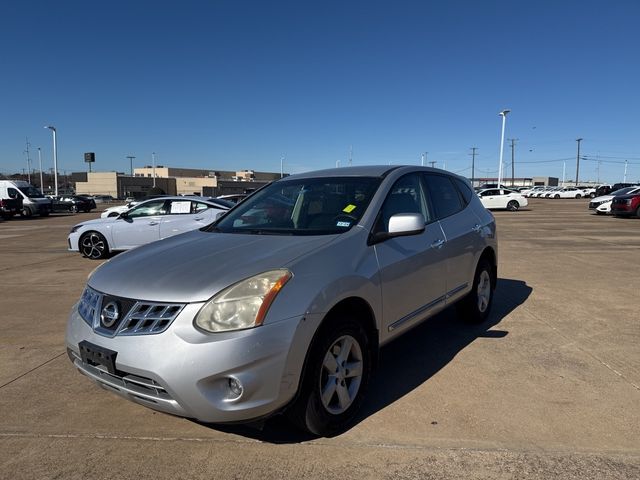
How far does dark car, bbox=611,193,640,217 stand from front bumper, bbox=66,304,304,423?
2384cm

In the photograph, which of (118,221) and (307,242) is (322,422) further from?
(118,221)

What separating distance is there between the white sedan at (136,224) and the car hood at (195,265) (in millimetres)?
7162

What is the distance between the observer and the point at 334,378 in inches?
115

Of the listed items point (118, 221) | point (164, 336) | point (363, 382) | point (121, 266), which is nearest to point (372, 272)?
point (363, 382)

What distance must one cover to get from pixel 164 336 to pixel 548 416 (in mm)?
2566

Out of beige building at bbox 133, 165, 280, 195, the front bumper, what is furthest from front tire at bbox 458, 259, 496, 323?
beige building at bbox 133, 165, 280, 195

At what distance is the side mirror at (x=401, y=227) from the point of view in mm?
3227

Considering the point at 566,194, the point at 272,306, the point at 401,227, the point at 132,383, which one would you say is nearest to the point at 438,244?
the point at 401,227

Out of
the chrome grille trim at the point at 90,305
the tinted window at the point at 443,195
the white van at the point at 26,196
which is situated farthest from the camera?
the white van at the point at 26,196

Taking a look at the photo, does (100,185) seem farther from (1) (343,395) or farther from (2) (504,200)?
(1) (343,395)

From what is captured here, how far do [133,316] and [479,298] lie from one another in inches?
147

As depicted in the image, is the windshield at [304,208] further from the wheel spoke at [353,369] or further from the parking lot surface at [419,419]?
the parking lot surface at [419,419]

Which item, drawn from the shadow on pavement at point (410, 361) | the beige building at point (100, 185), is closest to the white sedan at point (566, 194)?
the shadow on pavement at point (410, 361)

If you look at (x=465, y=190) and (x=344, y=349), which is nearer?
(x=344, y=349)
